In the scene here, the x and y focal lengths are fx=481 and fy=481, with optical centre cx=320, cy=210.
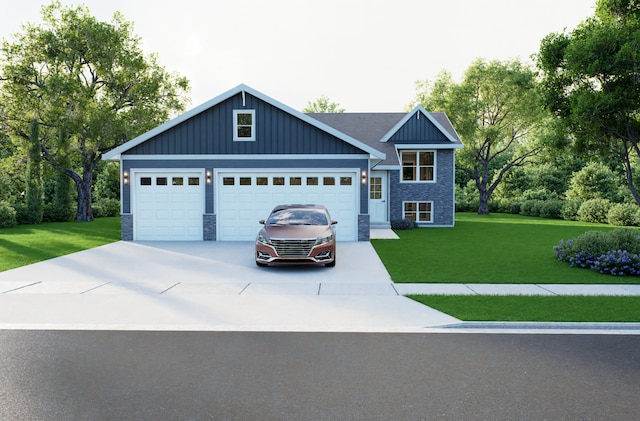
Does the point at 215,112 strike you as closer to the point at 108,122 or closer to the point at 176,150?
the point at 176,150

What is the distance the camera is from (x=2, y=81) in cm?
2972

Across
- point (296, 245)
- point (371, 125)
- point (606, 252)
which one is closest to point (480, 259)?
point (606, 252)

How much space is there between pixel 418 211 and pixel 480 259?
12.6 meters

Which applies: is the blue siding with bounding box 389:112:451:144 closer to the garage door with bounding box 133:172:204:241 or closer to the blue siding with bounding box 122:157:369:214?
the blue siding with bounding box 122:157:369:214

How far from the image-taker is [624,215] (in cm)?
2834

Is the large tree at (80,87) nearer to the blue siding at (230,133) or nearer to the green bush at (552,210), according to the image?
the blue siding at (230,133)

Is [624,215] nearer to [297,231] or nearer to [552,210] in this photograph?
[552,210]

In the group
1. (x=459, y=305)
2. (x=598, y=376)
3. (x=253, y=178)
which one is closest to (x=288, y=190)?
(x=253, y=178)

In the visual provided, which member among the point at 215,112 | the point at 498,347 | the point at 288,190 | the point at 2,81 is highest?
the point at 2,81

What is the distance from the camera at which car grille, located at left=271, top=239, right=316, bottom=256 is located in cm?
1228

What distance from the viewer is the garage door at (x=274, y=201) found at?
19.3 meters

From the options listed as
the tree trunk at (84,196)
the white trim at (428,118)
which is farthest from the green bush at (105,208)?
the white trim at (428,118)

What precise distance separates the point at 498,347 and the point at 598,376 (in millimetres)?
1245

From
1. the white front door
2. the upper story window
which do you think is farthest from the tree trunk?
the white front door
